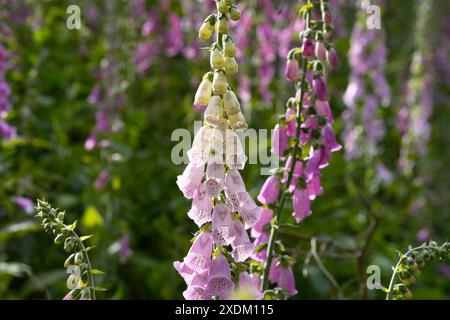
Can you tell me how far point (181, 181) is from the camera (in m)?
1.54

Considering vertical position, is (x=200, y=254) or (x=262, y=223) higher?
(x=262, y=223)

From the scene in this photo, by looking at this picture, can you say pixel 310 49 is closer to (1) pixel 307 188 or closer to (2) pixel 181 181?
(1) pixel 307 188

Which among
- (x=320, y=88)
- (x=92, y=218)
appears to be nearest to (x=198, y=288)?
(x=320, y=88)

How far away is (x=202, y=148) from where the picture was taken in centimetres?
150

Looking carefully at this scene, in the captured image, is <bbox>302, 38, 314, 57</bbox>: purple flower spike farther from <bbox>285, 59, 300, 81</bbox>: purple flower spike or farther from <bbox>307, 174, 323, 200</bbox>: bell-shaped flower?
<bbox>307, 174, 323, 200</bbox>: bell-shaped flower

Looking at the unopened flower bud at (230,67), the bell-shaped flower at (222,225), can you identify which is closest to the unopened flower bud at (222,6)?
the unopened flower bud at (230,67)

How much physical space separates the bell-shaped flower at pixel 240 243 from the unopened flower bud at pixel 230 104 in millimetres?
256

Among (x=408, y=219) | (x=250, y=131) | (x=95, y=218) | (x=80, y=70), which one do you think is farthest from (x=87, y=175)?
(x=408, y=219)

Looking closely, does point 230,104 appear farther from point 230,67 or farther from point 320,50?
point 320,50

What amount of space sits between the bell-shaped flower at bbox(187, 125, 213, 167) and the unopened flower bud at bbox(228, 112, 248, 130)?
5cm

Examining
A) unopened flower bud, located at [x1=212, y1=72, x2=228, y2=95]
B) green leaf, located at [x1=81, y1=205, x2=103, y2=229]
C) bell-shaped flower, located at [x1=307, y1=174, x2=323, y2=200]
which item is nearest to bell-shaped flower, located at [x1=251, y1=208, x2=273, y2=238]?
bell-shaped flower, located at [x1=307, y1=174, x2=323, y2=200]

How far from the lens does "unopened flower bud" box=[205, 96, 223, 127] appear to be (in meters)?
1.46

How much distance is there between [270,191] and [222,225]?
0.54 m

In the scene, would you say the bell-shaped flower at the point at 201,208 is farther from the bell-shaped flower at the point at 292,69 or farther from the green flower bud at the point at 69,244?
the bell-shaped flower at the point at 292,69
